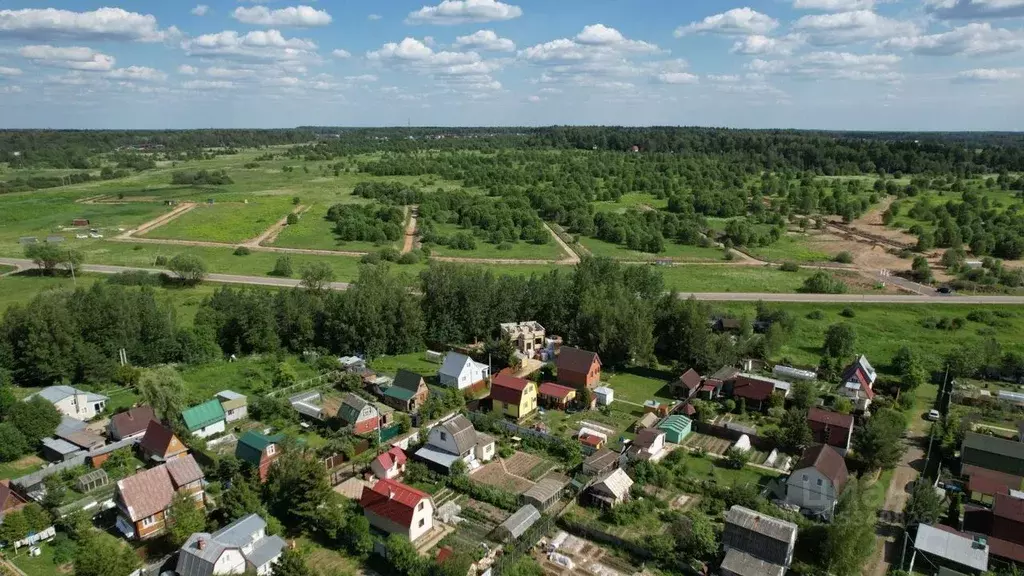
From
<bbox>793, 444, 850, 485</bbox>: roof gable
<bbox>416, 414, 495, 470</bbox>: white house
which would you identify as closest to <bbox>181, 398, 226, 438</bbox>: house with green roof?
<bbox>416, 414, 495, 470</bbox>: white house

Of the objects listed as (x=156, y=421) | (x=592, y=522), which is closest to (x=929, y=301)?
(x=592, y=522)

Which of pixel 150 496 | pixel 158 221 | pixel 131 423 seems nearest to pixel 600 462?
pixel 150 496

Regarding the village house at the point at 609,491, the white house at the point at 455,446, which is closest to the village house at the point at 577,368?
the white house at the point at 455,446

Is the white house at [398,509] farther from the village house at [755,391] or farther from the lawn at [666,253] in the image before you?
the lawn at [666,253]

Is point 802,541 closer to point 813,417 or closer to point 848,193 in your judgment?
point 813,417

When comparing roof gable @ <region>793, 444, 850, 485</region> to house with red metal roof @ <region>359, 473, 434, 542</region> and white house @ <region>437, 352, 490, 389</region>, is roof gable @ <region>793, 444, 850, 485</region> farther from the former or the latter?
white house @ <region>437, 352, 490, 389</region>
